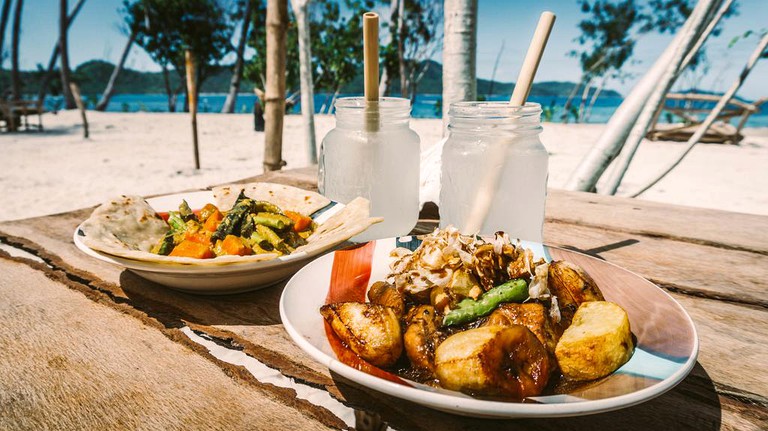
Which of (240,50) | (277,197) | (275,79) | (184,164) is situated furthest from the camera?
(240,50)

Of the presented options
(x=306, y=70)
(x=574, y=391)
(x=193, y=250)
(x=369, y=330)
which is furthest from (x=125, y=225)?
(x=306, y=70)

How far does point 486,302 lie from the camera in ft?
3.51

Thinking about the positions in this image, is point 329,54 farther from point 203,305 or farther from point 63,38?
point 203,305

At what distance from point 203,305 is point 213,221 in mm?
461

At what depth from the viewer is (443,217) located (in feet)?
5.95

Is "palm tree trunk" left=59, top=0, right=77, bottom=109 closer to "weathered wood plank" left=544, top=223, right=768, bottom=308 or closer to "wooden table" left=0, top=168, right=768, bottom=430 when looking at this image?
"wooden table" left=0, top=168, right=768, bottom=430

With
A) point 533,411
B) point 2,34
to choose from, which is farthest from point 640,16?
point 2,34

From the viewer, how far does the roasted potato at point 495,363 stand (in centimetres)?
77

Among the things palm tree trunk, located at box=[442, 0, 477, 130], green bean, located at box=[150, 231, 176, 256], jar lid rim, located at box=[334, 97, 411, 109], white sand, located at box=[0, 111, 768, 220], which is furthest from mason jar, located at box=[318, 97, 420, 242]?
white sand, located at box=[0, 111, 768, 220]

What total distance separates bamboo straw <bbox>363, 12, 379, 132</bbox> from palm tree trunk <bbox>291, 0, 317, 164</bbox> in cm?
455

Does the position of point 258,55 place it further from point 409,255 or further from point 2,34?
point 409,255

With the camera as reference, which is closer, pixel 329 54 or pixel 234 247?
pixel 234 247

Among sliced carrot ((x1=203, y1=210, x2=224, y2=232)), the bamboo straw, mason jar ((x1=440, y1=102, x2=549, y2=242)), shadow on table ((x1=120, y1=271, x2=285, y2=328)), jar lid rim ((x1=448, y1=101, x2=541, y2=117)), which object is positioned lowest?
shadow on table ((x1=120, y1=271, x2=285, y2=328))

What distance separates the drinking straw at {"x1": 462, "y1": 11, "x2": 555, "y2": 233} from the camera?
1.42 meters
